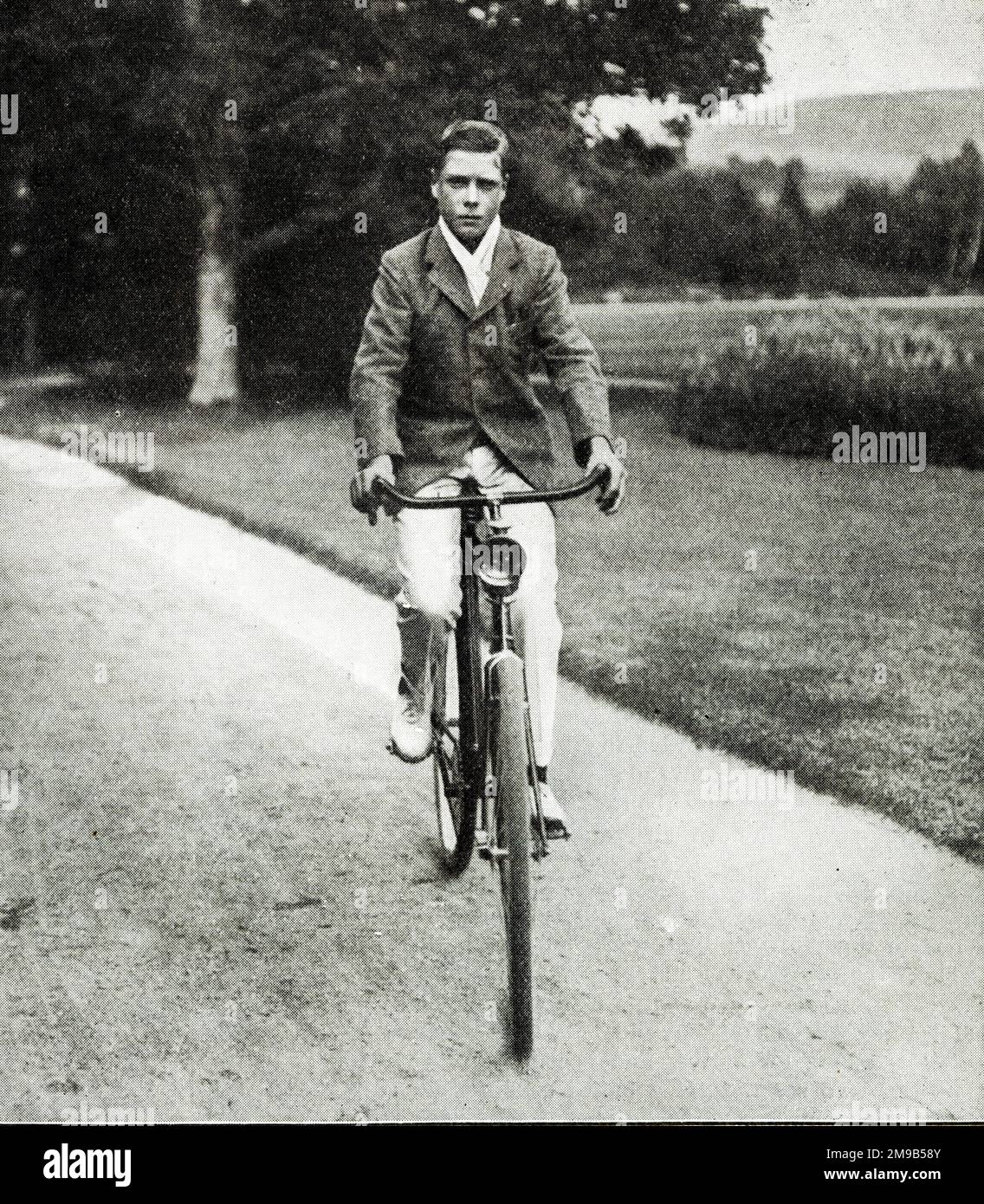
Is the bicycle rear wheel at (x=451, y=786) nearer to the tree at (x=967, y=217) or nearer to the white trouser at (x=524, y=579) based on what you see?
the white trouser at (x=524, y=579)

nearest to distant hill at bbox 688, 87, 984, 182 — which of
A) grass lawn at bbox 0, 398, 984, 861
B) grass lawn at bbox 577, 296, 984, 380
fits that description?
grass lawn at bbox 577, 296, 984, 380

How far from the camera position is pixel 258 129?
20.5ft

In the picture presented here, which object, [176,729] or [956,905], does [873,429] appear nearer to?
[956,905]

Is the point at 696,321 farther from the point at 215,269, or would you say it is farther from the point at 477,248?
the point at 215,269

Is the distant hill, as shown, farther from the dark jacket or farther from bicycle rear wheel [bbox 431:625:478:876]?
bicycle rear wheel [bbox 431:625:478:876]

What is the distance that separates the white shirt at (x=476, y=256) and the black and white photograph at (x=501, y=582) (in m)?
0.01

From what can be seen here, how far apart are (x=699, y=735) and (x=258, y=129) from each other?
3.42m

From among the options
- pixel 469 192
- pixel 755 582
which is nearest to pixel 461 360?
pixel 469 192

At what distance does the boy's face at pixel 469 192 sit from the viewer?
3.72m

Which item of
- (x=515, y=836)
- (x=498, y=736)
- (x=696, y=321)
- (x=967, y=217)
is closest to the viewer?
(x=515, y=836)

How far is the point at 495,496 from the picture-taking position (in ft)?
11.6

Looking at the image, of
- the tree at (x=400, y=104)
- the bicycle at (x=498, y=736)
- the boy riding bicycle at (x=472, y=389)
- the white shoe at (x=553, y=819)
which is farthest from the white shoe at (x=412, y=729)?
the tree at (x=400, y=104)

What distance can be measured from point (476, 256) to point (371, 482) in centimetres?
78
